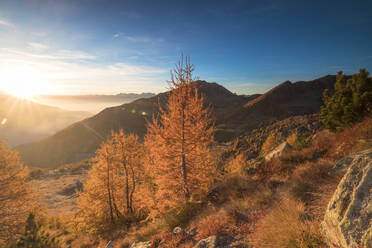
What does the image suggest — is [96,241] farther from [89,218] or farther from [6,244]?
[6,244]

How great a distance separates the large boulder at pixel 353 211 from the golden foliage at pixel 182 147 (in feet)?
15.8

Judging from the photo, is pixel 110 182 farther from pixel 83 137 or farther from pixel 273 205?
pixel 83 137

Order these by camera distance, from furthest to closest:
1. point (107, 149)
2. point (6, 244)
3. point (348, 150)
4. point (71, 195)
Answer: point (71, 195) < point (107, 149) < point (6, 244) < point (348, 150)

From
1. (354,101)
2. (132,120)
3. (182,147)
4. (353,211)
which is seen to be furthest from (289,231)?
(132,120)

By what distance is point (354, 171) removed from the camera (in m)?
2.86

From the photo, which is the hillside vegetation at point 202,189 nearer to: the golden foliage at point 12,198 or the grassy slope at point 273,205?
the grassy slope at point 273,205

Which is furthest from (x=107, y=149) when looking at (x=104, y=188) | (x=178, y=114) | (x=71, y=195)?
(x=71, y=195)

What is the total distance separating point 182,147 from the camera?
24.2 ft


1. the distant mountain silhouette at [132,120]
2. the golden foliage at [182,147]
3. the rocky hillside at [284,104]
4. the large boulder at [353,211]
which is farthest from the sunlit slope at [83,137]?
the large boulder at [353,211]

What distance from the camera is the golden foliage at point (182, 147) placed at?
7.32 metres

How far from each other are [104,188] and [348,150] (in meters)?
14.9

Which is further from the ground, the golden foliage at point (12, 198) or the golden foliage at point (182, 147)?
the golden foliage at point (182, 147)

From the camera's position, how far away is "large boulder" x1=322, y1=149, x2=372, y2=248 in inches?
91.2

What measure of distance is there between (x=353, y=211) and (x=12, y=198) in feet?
61.8
